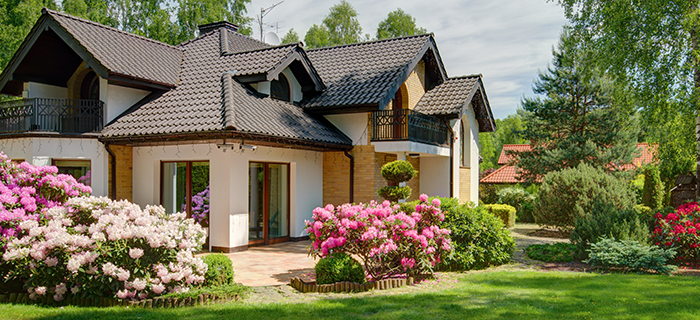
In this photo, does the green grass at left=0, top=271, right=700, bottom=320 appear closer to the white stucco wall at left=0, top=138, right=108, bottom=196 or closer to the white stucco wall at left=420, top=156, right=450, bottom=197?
the white stucco wall at left=0, top=138, right=108, bottom=196

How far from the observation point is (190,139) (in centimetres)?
1212

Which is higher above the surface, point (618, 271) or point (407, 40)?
point (407, 40)

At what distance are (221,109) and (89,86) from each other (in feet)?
17.3

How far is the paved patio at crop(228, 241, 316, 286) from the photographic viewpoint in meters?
9.14

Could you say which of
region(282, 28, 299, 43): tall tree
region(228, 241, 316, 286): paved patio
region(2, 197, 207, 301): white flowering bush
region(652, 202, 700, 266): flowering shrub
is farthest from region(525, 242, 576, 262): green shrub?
region(282, 28, 299, 43): tall tree

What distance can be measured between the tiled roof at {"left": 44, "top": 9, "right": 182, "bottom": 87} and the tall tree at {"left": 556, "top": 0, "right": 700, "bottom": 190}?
43.1 ft

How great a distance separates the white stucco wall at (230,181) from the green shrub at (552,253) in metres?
6.47

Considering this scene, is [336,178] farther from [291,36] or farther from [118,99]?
[291,36]

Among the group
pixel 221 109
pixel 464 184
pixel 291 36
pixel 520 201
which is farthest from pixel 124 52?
pixel 291 36

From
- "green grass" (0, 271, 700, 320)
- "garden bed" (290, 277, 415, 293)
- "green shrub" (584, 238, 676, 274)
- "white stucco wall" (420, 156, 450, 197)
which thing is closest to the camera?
"green grass" (0, 271, 700, 320)

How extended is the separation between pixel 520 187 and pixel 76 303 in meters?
26.7

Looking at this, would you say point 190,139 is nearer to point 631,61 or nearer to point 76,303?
point 76,303

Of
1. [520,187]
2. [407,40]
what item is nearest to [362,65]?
[407,40]

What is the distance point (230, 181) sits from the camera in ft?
40.3
